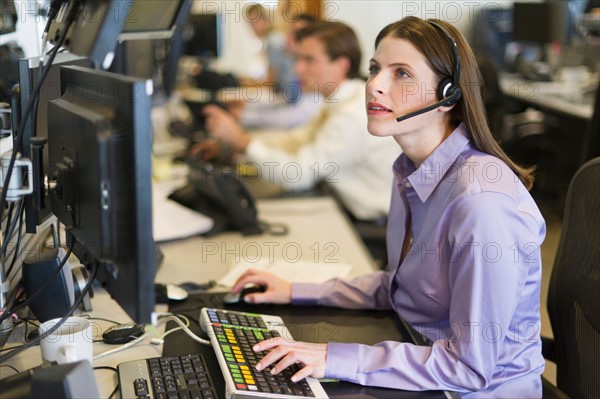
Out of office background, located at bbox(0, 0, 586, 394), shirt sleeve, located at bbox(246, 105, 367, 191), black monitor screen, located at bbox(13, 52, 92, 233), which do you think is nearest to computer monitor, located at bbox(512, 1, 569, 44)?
office background, located at bbox(0, 0, 586, 394)

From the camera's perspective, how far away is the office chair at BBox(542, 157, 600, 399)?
4.56ft

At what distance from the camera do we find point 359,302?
61.5 inches

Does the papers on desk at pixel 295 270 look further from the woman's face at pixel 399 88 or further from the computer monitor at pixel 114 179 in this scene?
the computer monitor at pixel 114 179

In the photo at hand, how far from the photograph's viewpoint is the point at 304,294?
5.15 ft

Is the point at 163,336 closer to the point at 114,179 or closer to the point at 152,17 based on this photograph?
the point at 114,179

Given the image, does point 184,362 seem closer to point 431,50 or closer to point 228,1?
point 431,50

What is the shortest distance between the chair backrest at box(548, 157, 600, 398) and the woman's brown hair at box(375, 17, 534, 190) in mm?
171

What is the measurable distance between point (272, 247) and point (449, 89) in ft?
2.88

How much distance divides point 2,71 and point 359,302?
0.88 metres

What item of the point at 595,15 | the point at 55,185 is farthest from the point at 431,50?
the point at 595,15

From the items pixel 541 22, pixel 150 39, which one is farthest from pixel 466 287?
pixel 541 22

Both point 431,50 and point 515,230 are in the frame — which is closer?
point 515,230

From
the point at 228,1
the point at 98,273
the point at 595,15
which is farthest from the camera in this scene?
the point at 228,1

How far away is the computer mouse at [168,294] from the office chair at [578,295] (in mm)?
774
